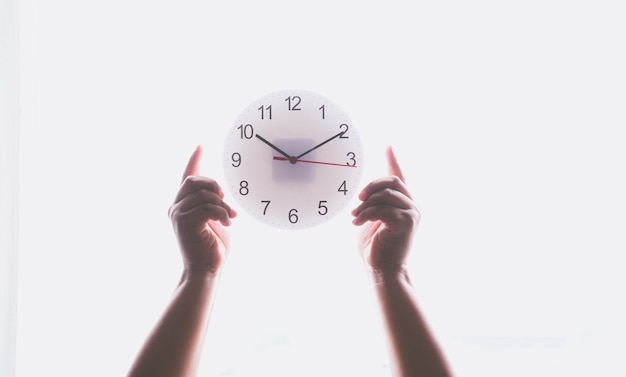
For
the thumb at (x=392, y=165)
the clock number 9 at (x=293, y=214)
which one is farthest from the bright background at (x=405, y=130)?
the clock number 9 at (x=293, y=214)

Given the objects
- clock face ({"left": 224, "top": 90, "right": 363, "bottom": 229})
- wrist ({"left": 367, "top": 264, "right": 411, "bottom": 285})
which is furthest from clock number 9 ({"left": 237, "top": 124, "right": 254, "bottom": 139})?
wrist ({"left": 367, "top": 264, "right": 411, "bottom": 285})

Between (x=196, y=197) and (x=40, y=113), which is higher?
(x=40, y=113)

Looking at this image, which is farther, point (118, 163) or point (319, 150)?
point (118, 163)

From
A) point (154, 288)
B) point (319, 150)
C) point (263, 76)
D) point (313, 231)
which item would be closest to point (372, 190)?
point (319, 150)

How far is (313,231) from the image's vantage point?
116 centimetres

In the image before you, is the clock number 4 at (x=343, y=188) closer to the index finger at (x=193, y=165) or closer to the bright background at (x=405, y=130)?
the bright background at (x=405, y=130)

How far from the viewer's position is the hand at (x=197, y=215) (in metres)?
0.92

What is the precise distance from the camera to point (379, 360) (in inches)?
46.0

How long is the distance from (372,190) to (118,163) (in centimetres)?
61

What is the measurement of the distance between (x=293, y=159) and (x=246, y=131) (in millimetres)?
113

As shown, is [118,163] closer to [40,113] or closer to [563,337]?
[40,113]

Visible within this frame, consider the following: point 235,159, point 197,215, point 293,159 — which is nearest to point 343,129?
point 293,159

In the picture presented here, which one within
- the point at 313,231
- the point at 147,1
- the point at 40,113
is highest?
the point at 147,1

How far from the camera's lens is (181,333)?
35.5 inches
